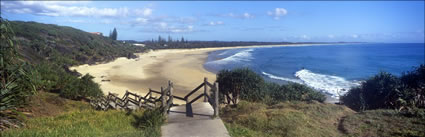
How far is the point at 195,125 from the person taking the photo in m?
6.96

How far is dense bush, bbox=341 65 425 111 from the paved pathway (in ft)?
22.1

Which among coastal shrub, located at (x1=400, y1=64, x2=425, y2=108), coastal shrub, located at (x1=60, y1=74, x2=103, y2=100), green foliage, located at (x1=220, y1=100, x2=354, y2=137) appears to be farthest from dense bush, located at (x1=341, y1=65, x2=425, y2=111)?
coastal shrub, located at (x1=60, y1=74, x2=103, y2=100)

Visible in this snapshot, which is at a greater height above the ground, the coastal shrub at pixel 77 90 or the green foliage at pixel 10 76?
the green foliage at pixel 10 76

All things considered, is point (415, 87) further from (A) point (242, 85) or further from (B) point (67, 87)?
(B) point (67, 87)

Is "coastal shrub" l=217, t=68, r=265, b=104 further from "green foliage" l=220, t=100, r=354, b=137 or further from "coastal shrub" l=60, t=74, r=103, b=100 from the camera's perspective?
"coastal shrub" l=60, t=74, r=103, b=100

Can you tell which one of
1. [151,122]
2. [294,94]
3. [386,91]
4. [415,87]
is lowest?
[294,94]

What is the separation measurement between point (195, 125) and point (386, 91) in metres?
9.61

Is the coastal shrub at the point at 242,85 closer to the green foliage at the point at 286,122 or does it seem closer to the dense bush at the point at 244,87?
the dense bush at the point at 244,87

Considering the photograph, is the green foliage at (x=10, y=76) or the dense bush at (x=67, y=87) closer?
the green foliage at (x=10, y=76)

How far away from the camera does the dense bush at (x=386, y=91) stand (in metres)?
10.9

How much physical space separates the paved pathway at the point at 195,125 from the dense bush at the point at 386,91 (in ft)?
22.1

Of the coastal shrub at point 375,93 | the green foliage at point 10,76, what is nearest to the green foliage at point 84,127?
the green foliage at point 10,76

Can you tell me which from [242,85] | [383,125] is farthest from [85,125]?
[383,125]

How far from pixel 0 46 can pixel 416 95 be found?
13.0m
